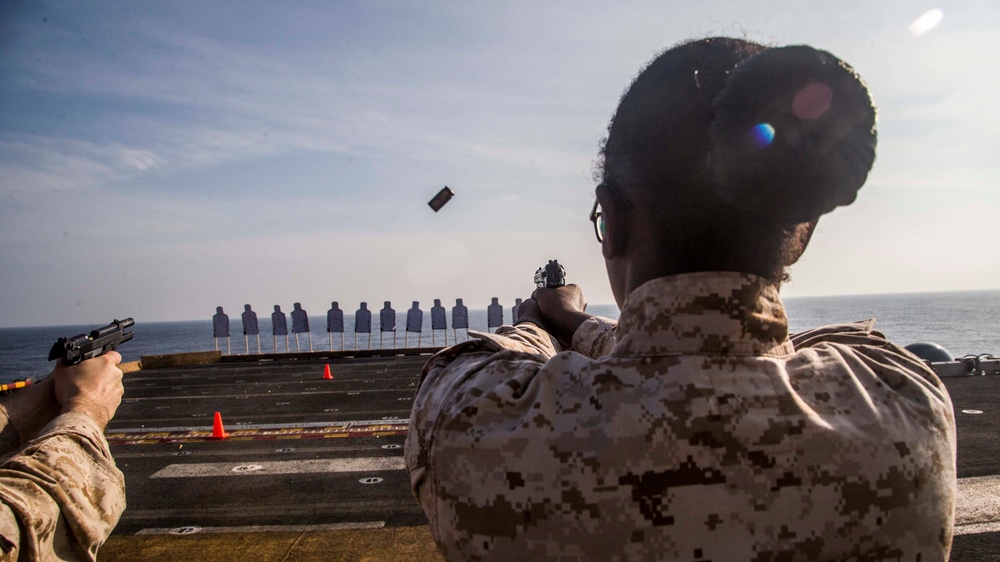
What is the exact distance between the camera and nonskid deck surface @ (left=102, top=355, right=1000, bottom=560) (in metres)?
5.09

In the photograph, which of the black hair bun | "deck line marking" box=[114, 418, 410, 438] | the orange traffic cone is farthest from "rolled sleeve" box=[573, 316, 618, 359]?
the orange traffic cone

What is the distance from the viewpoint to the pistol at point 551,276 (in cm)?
214

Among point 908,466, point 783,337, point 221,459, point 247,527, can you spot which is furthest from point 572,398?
point 221,459

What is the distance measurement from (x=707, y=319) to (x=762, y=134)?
346 millimetres

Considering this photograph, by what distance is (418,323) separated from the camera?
40688 mm

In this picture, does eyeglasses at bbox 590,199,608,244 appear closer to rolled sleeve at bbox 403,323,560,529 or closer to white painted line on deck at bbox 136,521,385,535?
rolled sleeve at bbox 403,323,560,529

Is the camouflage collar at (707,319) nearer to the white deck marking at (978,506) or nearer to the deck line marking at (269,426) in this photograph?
the white deck marking at (978,506)

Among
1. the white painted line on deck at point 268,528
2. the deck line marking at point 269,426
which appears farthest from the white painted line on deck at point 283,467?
the deck line marking at point 269,426

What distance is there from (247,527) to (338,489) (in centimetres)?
127

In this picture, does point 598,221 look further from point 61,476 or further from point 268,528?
point 268,528

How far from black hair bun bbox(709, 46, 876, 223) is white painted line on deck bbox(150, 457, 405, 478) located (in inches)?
280

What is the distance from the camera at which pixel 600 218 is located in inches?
58.5

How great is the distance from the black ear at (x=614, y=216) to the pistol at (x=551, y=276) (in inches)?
29.8

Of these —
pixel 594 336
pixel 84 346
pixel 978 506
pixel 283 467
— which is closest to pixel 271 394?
pixel 283 467
